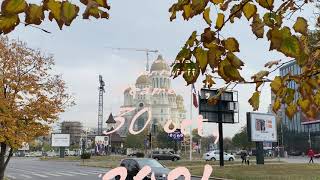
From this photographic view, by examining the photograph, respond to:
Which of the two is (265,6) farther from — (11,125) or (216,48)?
(11,125)

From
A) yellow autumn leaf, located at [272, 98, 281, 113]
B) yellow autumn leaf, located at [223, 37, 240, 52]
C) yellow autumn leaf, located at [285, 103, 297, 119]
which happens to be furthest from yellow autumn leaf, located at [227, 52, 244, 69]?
yellow autumn leaf, located at [285, 103, 297, 119]

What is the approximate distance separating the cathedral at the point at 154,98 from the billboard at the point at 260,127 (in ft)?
361

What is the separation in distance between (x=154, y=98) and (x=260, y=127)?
119840mm

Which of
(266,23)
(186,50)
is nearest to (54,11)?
(186,50)

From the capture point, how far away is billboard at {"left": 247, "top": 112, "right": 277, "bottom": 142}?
5147 centimetres

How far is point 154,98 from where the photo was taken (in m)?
172

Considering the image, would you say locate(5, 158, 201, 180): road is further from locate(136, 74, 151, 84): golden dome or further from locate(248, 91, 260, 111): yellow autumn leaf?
locate(136, 74, 151, 84): golden dome

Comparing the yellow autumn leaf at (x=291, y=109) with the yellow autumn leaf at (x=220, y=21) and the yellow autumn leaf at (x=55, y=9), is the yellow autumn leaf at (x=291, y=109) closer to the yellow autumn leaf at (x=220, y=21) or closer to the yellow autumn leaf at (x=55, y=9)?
the yellow autumn leaf at (x=220, y=21)

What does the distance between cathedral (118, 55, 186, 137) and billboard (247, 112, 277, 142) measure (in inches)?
4335

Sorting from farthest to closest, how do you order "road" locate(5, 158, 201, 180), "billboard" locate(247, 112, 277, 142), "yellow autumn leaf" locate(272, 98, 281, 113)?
"billboard" locate(247, 112, 277, 142), "road" locate(5, 158, 201, 180), "yellow autumn leaf" locate(272, 98, 281, 113)

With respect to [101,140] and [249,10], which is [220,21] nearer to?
[249,10]

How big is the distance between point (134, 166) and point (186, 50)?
24.1 m

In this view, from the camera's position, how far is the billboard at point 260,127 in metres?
51.5

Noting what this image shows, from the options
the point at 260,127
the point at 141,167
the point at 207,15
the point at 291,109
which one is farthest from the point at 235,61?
the point at 260,127
